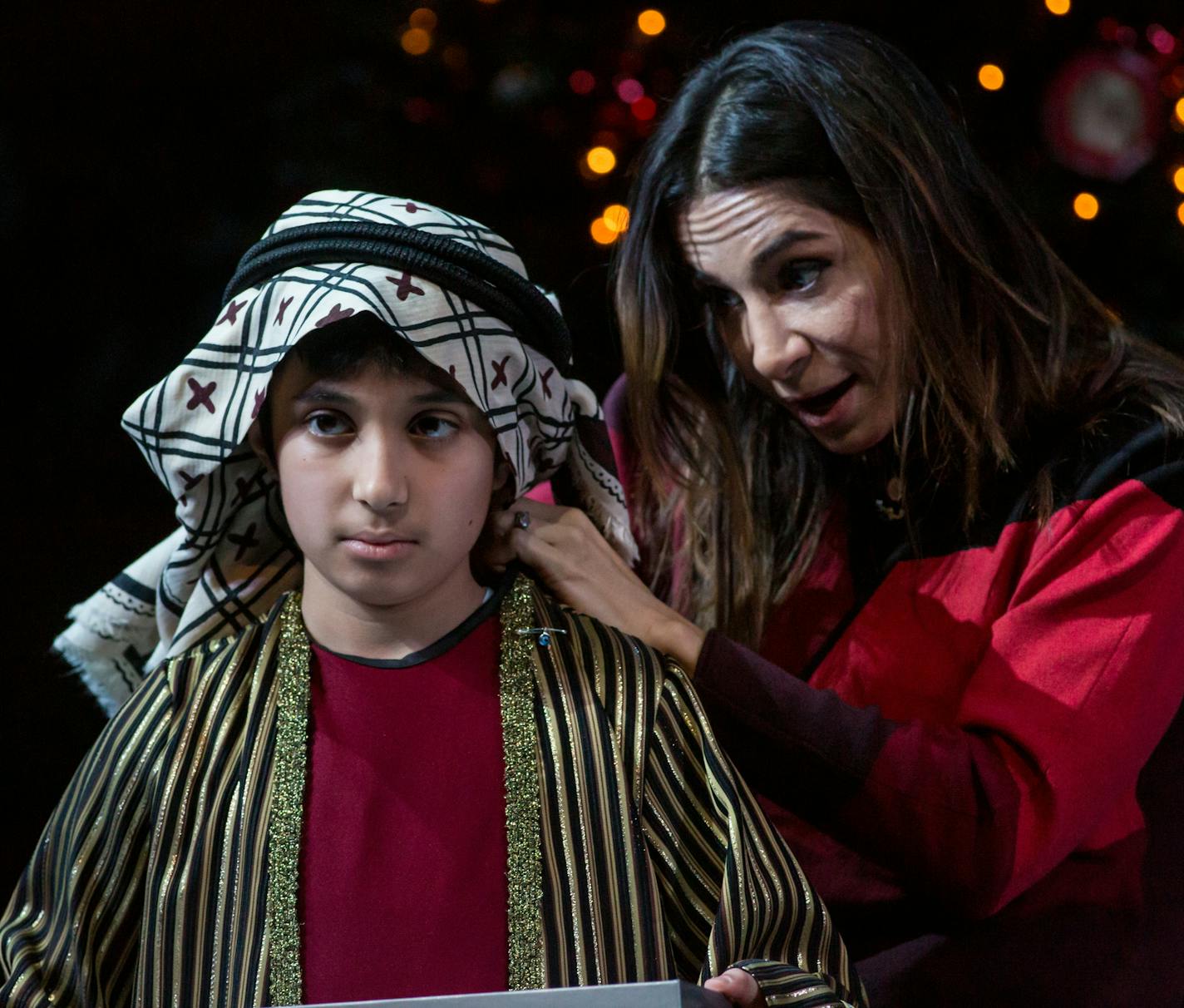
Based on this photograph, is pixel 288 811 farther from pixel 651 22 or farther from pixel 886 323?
pixel 651 22

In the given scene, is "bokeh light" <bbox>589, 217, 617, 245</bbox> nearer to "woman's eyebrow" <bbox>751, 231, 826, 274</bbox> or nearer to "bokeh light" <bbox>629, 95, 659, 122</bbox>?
"bokeh light" <bbox>629, 95, 659, 122</bbox>

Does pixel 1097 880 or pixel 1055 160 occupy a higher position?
pixel 1055 160

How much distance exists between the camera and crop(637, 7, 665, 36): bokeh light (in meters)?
2.30

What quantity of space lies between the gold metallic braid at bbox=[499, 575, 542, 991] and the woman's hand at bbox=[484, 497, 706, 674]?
0.10 m

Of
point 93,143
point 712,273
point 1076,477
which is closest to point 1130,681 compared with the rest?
point 1076,477

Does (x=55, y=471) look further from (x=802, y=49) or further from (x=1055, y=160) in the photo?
(x=1055, y=160)

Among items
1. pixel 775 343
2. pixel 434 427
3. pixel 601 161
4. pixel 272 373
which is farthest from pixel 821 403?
pixel 601 161

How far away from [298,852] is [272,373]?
1.27 ft

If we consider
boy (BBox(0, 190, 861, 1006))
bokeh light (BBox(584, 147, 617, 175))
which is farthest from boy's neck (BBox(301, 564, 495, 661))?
bokeh light (BBox(584, 147, 617, 175))

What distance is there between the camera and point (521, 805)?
47.3 inches

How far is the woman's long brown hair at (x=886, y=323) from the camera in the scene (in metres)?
1.54

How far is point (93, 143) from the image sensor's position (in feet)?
6.81

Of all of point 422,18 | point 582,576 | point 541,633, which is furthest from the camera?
point 422,18

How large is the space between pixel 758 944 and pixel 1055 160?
4.98 ft
